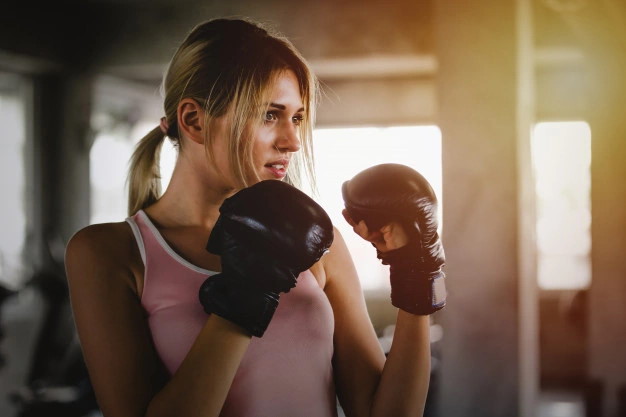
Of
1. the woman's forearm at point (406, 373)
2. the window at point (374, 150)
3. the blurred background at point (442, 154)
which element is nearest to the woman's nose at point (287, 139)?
the woman's forearm at point (406, 373)

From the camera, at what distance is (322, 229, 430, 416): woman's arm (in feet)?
3.42

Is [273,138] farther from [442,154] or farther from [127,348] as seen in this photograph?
[442,154]

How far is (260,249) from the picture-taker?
87 cm

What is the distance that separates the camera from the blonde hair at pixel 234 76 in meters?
0.99

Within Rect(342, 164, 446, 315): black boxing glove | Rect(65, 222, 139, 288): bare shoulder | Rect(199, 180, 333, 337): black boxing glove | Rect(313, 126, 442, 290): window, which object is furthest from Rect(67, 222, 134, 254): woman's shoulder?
→ Rect(313, 126, 442, 290): window

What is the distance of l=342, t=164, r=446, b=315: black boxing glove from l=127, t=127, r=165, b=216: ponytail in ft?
1.17

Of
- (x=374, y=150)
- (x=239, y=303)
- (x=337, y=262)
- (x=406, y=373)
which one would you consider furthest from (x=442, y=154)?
(x=374, y=150)

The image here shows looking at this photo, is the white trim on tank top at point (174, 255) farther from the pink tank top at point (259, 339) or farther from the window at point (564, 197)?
the window at point (564, 197)

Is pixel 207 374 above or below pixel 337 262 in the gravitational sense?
below

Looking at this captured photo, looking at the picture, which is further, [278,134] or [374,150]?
[374,150]

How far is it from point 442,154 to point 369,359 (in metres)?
2.14

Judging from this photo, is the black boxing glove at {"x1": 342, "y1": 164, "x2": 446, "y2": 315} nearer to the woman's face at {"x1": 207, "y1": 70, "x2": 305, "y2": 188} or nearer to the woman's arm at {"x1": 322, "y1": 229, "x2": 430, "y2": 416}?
the woman's arm at {"x1": 322, "y1": 229, "x2": 430, "y2": 416}

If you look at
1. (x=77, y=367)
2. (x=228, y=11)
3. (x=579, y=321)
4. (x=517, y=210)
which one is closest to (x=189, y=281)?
(x=517, y=210)

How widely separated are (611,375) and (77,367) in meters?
3.62
